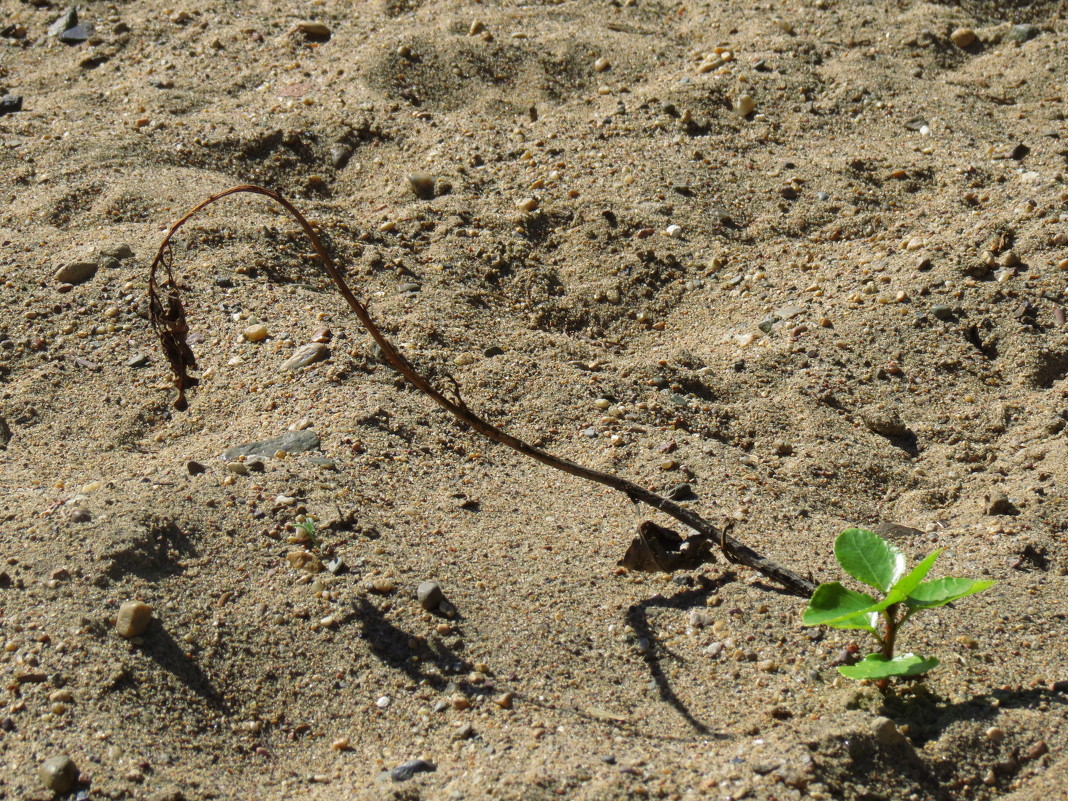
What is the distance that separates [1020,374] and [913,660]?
4.02 feet

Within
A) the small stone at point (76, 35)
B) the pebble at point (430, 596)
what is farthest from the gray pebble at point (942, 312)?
the small stone at point (76, 35)

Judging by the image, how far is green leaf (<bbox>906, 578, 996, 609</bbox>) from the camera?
1746 mm

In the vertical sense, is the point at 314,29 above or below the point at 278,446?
above

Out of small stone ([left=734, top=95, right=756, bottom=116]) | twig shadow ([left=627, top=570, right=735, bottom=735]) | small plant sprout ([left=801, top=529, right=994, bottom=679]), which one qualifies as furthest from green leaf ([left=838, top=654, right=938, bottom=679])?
small stone ([left=734, top=95, right=756, bottom=116])

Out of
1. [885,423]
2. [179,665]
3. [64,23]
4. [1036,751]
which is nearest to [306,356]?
[179,665]

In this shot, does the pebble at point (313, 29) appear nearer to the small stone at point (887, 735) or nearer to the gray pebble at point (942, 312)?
the gray pebble at point (942, 312)

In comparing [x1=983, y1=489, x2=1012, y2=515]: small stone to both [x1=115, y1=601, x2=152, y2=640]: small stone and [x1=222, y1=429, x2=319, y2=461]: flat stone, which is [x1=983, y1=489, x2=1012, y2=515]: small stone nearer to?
[x1=222, y1=429, x2=319, y2=461]: flat stone

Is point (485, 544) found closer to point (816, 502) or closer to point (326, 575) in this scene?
point (326, 575)

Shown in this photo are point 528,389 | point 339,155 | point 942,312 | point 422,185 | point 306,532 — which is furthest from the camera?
point 339,155

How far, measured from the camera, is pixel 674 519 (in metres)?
2.33

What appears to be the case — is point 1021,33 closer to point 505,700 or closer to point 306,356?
point 306,356

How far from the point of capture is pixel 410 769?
1.75 meters

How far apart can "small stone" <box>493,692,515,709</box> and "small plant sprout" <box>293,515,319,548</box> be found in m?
0.55

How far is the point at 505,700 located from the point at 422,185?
2064 millimetres
